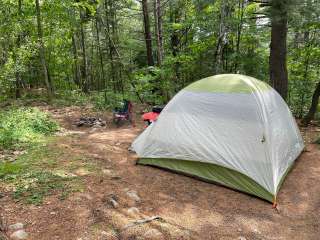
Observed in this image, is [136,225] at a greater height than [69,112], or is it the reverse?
[69,112]

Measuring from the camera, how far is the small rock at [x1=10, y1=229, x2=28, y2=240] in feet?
9.39

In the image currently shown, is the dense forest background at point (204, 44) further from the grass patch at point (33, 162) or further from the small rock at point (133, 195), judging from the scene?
the small rock at point (133, 195)

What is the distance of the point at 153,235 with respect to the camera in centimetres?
311

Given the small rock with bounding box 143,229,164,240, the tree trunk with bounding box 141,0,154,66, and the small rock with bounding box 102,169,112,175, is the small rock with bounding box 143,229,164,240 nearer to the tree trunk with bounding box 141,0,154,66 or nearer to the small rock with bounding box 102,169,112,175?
the small rock with bounding box 102,169,112,175

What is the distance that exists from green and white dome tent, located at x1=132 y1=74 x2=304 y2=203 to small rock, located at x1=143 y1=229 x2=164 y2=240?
188 cm

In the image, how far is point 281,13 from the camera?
668cm

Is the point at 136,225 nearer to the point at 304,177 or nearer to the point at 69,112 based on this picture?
the point at 304,177

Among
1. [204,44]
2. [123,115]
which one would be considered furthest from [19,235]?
[204,44]

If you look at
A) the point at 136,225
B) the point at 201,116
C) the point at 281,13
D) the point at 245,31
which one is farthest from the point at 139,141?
the point at 245,31

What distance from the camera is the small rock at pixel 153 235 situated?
307cm

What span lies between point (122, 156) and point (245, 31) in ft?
25.3

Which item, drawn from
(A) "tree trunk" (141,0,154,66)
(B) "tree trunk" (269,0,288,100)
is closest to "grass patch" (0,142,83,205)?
(B) "tree trunk" (269,0,288,100)

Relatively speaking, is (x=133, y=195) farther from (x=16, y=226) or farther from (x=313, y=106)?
(x=313, y=106)

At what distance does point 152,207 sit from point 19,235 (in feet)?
5.54
